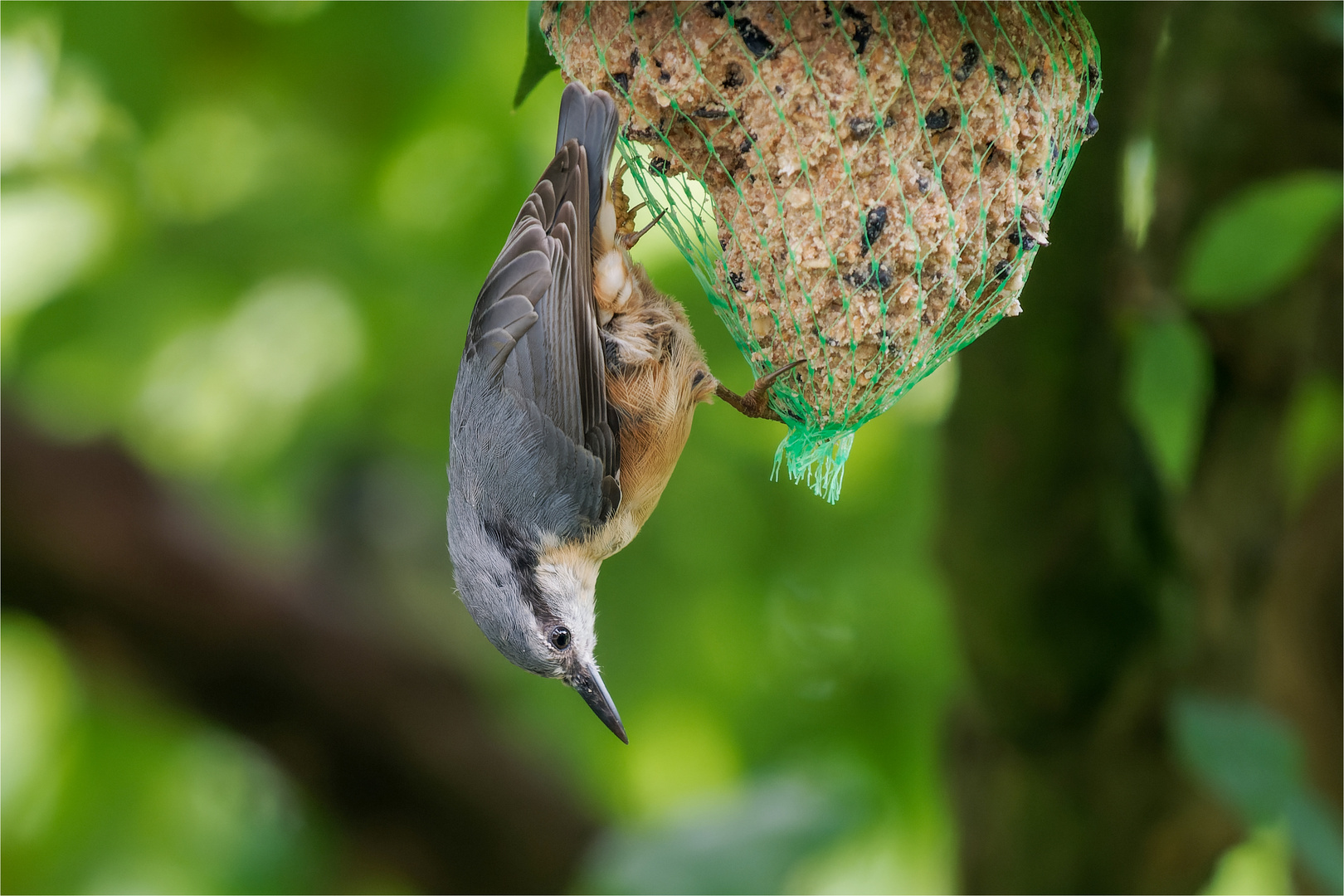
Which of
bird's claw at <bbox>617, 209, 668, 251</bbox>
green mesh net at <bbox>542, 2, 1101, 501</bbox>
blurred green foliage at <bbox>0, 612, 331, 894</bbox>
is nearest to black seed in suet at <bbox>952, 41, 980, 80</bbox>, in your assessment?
green mesh net at <bbox>542, 2, 1101, 501</bbox>

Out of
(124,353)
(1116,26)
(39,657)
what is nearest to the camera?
(1116,26)

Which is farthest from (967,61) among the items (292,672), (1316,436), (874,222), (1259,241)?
(292,672)

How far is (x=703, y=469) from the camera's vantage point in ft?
11.0

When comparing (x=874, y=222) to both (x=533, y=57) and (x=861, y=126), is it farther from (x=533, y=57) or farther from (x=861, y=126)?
(x=533, y=57)

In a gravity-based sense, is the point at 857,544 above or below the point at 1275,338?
below

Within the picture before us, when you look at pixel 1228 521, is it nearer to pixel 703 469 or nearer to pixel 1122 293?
pixel 1122 293

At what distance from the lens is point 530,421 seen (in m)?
2.32

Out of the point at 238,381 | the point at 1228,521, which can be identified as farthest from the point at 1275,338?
the point at 238,381

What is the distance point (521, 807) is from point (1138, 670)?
2.54m

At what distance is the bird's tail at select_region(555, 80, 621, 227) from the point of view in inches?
69.1

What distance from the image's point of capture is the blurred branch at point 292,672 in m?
4.05

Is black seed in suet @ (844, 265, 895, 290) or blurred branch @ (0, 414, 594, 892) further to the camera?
blurred branch @ (0, 414, 594, 892)

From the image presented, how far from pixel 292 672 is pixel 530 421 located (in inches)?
96.5

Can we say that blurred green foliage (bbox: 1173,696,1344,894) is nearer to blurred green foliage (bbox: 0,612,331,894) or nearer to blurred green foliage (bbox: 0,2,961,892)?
blurred green foliage (bbox: 0,2,961,892)
